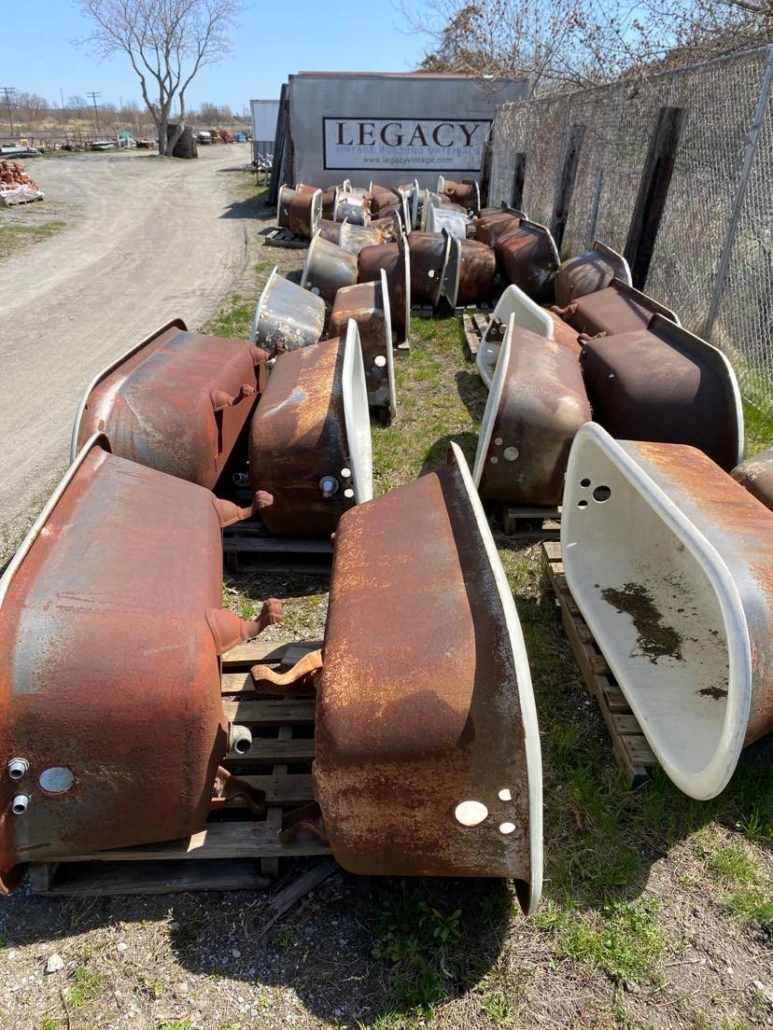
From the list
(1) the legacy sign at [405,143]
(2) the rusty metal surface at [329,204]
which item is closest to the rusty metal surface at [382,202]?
(2) the rusty metal surface at [329,204]

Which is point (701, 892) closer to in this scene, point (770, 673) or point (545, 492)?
point (770, 673)

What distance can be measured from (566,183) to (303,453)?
8.60 m

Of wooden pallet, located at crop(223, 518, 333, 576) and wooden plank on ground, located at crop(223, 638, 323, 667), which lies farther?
wooden pallet, located at crop(223, 518, 333, 576)

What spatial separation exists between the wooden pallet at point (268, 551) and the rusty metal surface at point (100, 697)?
1.47 meters

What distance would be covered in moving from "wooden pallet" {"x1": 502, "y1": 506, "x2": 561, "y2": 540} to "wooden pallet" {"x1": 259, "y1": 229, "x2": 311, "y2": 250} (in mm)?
10334

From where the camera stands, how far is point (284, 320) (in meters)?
5.32

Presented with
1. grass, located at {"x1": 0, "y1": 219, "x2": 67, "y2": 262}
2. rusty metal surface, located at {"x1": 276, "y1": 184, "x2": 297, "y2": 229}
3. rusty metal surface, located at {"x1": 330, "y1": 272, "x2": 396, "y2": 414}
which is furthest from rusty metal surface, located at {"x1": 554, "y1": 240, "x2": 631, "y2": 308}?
grass, located at {"x1": 0, "y1": 219, "x2": 67, "y2": 262}

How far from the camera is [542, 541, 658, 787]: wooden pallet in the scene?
8.55ft

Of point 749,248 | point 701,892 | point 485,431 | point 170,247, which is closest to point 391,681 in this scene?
point 701,892

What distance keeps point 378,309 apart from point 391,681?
414 centimetres

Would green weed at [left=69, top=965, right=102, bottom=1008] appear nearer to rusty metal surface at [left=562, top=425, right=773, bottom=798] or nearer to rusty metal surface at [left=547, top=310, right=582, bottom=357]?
rusty metal surface at [left=562, top=425, right=773, bottom=798]

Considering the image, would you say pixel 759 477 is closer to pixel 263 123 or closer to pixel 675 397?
pixel 675 397

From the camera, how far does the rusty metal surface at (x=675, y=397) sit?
3.75 metres

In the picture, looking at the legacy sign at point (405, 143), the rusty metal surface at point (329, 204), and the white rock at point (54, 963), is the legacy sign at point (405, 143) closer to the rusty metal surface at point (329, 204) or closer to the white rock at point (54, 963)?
the rusty metal surface at point (329, 204)
